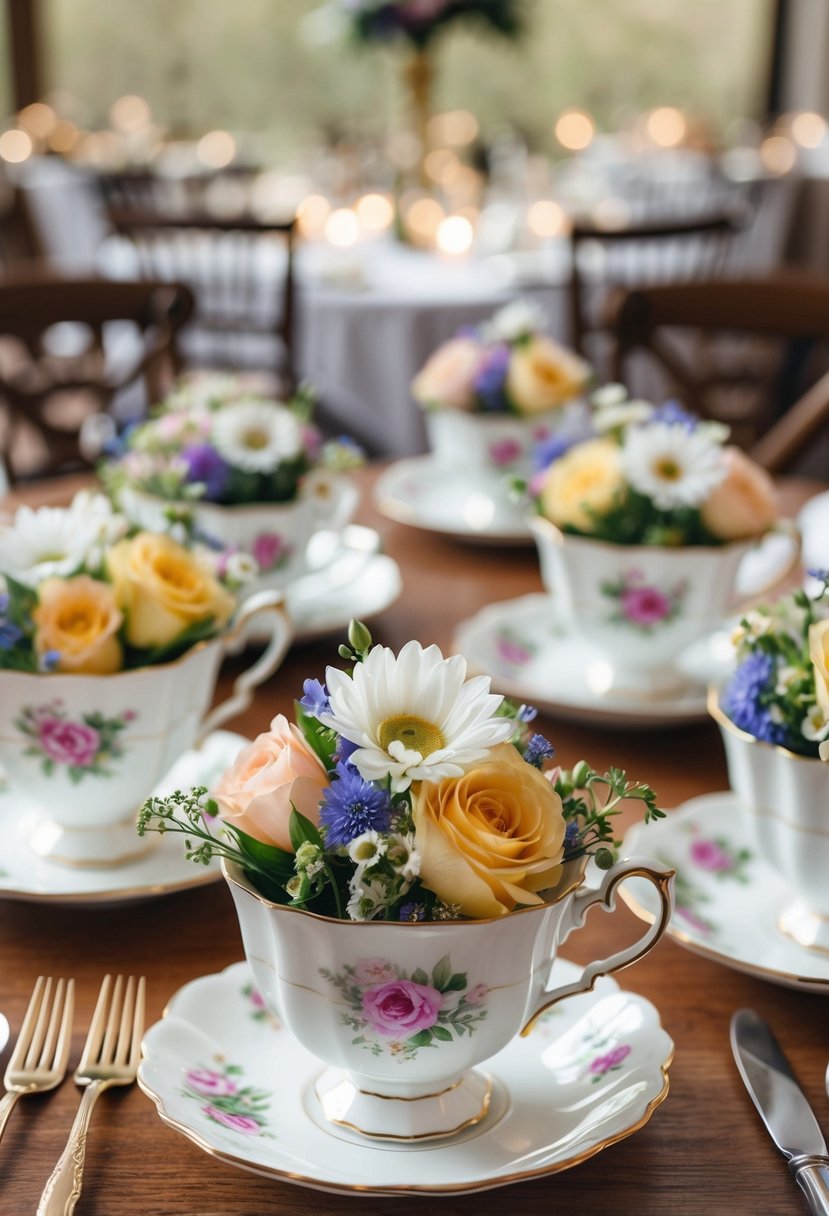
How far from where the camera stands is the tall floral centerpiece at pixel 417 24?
3.98 metres

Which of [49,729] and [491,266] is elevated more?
[49,729]

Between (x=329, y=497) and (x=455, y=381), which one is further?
(x=455, y=381)

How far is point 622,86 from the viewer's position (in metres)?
7.42

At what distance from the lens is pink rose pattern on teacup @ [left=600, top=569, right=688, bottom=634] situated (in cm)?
119

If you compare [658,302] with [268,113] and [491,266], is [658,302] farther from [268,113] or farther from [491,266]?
[268,113]

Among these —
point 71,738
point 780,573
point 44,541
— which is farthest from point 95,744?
point 780,573

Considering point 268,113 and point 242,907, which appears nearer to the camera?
point 242,907

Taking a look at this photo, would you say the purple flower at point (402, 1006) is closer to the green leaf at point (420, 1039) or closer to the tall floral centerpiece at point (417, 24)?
the green leaf at point (420, 1039)

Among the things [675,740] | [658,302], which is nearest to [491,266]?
[658,302]

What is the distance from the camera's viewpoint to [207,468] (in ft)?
4.17

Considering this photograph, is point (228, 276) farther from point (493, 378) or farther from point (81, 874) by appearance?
point (81, 874)

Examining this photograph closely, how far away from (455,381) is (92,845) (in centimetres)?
85

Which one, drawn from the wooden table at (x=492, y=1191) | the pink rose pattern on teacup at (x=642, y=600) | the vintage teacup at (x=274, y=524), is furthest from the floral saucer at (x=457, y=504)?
the wooden table at (x=492, y=1191)

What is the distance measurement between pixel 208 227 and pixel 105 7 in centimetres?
399
